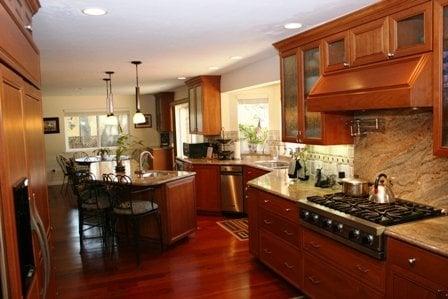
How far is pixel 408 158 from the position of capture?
287 centimetres

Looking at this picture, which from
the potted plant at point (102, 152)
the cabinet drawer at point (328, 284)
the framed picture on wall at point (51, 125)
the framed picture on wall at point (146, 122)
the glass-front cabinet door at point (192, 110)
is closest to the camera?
the cabinet drawer at point (328, 284)

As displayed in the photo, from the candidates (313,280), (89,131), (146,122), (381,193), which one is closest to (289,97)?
(381,193)

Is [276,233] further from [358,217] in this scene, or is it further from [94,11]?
[94,11]

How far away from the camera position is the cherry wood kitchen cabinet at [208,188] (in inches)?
241

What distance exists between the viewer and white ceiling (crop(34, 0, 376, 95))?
2.64 m

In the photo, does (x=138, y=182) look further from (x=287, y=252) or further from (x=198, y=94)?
(x=198, y=94)

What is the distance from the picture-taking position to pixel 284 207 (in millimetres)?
3385

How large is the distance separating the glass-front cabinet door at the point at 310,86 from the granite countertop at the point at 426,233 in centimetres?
127

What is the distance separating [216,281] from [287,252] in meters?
0.80

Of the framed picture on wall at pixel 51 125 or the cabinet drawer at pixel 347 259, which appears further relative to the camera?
the framed picture on wall at pixel 51 125

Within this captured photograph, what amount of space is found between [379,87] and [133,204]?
302 cm

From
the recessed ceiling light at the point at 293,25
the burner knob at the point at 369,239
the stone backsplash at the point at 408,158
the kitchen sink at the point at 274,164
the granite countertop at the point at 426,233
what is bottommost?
the burner knob at the point at 369,239

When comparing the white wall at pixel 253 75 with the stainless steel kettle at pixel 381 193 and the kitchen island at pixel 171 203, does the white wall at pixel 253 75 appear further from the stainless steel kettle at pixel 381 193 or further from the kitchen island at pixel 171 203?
the stainless steel kettle at pixel 381 193

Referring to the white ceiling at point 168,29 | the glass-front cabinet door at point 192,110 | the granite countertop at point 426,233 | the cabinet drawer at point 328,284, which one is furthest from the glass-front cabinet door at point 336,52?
the glass-front cabinet door at point 192,110
